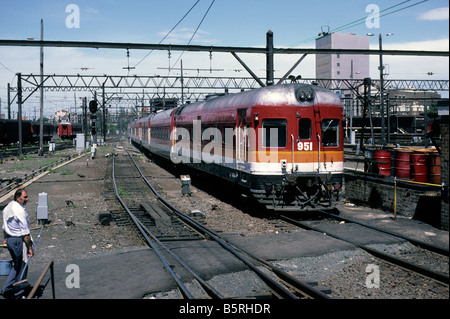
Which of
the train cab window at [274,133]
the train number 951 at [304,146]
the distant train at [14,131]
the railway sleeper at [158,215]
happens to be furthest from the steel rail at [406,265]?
the distant train at [14,131]

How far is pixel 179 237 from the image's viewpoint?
10.8 m

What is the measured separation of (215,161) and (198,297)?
370 inches

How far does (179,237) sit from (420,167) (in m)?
7.82

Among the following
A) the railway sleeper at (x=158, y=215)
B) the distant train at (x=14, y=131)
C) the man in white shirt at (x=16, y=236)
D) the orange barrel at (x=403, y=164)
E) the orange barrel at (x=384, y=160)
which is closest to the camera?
the man in white shirt at (x=16, y=236)

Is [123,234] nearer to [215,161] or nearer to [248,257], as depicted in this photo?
[248,257]

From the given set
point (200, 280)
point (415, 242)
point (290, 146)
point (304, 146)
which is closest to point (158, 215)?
point (290, 146)

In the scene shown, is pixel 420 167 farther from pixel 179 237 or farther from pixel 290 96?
pixel 179 237

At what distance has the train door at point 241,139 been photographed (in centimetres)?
1293

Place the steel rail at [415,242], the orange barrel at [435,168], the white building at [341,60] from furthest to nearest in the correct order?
the white building at [341,60] → the orange barrel at [435,168] → the steel rail at [415,242]

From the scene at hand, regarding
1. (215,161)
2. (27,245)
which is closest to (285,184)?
(215,161)

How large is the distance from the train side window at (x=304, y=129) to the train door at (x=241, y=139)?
1.51 metres

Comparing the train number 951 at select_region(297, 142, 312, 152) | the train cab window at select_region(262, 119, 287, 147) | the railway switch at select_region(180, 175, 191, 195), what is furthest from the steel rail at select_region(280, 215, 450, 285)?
the railway switch at select_region(180, 175, 191, 195)

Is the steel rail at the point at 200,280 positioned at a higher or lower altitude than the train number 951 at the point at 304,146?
lower

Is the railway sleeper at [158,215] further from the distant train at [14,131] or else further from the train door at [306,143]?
the distant train at [14,131]
